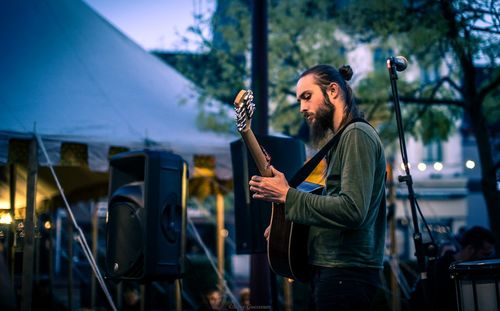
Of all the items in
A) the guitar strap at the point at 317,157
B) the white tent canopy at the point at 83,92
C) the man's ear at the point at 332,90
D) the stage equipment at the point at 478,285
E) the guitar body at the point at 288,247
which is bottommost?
the stage equipment at the point at 478,285

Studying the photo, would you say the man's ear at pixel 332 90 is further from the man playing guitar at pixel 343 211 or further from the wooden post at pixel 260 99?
the wooden post at pixel 260 99

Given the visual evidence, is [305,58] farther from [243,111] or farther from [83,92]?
[243,111]

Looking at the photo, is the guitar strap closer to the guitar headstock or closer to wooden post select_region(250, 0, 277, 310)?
the guitar headstock

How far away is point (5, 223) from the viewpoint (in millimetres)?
4312

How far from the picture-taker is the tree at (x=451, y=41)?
21.5 ft

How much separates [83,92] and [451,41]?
14.0 feet

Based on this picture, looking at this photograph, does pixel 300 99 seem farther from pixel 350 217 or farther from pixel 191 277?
pixel 191 277

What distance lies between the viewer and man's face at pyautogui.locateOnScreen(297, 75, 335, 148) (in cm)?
280

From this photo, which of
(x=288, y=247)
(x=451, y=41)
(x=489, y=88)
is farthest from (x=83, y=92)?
(x=489, y=88)

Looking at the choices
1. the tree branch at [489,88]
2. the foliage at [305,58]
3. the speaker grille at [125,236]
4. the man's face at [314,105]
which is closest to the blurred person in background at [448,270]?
the man's face at [314,105]

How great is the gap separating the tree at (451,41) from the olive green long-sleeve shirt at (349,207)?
3.84 meters

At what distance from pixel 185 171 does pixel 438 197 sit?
21.4m

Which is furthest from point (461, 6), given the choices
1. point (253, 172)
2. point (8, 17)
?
point (8, 17)

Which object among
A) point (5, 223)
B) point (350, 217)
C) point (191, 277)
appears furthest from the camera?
point (191, 277)
